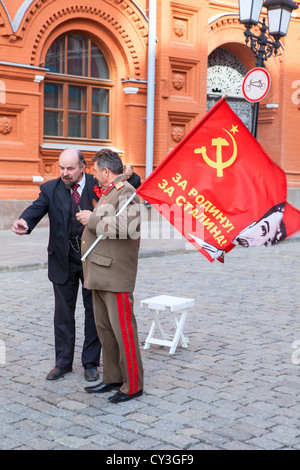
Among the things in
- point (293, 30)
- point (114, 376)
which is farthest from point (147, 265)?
point (293, 30)

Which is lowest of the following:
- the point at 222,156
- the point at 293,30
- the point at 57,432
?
the point at 57,432

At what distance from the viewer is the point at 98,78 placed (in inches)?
683

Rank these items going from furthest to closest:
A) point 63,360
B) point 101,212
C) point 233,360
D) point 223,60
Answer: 1. point 223,60
2. point 233,360
3. point 63,360
4. point 101,212

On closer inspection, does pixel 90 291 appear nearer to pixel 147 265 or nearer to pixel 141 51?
pixel 147 265

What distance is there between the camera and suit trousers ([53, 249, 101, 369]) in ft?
17.0

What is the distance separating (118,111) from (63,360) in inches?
514

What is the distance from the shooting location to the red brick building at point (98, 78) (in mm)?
15258

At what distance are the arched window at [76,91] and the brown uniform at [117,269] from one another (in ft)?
39.8

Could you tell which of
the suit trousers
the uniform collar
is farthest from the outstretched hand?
the uniform collar

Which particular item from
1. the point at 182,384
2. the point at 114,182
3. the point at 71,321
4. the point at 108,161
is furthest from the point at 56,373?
the point at 108,161

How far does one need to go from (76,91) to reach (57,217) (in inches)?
493

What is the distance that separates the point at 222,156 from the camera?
4934 mm

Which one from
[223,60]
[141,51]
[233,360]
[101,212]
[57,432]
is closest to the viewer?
[57,432]

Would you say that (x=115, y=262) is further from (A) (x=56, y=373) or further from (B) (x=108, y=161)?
(A) (x=56, y=373)
